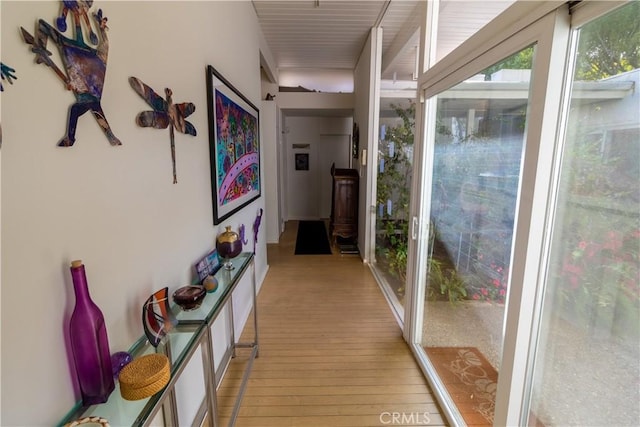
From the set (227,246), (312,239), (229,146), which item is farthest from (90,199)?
(312,239)

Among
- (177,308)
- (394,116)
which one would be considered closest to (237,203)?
(177,308)

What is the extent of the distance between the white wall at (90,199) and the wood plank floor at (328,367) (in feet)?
3.17

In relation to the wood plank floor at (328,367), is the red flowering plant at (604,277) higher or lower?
higher

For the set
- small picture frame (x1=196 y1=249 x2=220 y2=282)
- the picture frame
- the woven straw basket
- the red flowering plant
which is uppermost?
the picture frame

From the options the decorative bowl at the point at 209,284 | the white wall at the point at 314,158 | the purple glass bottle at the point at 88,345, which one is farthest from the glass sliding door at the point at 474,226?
the white wall at the point at 314,158

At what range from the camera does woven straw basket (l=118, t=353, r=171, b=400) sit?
0.77 meters

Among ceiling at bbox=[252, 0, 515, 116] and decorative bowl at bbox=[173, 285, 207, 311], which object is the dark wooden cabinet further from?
decorative bowl at bbox=[173, 285, 207, 311]

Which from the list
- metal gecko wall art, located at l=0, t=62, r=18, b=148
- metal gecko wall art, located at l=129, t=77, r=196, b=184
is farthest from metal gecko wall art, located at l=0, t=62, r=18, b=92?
metal gecko wall art, located at l=129, t=77, r=196, b=184

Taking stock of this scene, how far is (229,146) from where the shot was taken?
2.01m

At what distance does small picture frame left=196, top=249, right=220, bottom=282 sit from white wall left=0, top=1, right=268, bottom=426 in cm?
6

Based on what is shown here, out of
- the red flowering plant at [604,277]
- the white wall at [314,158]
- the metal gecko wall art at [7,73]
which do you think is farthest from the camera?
the white wall at [314,158]

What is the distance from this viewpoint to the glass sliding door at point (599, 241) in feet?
2.71

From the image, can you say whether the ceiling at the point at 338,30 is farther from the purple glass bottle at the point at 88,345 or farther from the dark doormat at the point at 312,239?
the dark doormat at the point at 312,239

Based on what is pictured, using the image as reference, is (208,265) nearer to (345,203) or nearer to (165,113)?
(165,113)
